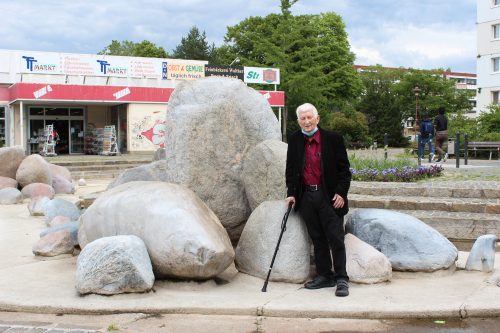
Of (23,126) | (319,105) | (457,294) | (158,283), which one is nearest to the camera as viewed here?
(457,294)

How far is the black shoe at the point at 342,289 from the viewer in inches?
213

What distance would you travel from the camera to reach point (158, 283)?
5.79 metres

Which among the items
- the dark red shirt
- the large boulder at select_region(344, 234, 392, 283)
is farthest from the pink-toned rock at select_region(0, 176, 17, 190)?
the large boulder at select_region(344, 234, 392, 283)

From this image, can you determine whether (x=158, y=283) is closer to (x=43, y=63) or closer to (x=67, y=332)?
(x=67, y=332)

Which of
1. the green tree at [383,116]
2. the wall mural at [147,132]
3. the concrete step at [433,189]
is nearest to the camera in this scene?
the concrete step at [433,189]

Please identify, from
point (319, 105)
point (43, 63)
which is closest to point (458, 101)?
point (319, 105)

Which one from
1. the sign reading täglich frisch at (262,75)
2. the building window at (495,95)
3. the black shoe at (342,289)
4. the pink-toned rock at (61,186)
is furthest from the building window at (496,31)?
the black shoe at (342,289)

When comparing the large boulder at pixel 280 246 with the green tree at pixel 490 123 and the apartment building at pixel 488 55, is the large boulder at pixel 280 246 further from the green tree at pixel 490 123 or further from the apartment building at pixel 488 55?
the apartment building at pixel 488 55

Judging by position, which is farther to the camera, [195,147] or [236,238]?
[236,238]

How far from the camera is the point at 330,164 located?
223 inches

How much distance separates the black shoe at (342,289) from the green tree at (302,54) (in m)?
34.0

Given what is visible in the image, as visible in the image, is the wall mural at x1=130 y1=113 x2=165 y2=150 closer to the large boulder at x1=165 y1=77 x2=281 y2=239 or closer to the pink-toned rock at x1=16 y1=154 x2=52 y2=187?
the pink-toned rock at x1=16 y1=154 x2=52 y2=187

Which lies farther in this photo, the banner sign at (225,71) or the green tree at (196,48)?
the green tree at (196,48)

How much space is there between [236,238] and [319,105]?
35047 mm
